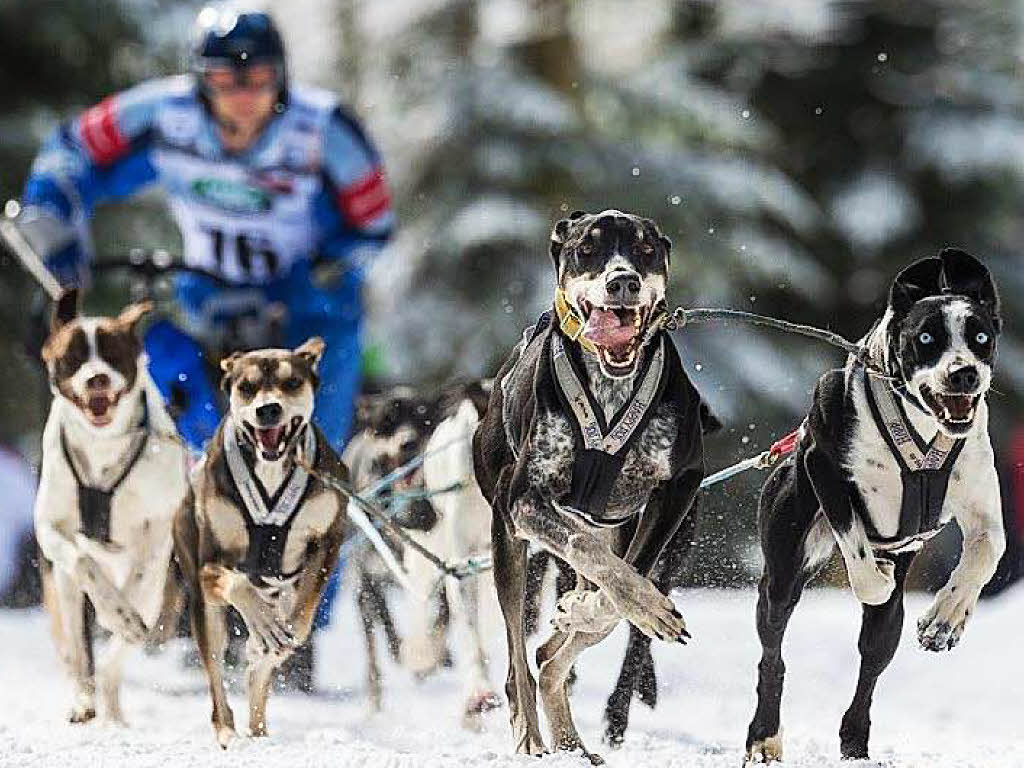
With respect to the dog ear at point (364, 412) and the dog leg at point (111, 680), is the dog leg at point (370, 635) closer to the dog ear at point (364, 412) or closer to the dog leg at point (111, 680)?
the dog ear at point (364, 412)

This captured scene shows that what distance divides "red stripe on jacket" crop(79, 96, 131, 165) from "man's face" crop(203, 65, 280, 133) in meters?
0.38

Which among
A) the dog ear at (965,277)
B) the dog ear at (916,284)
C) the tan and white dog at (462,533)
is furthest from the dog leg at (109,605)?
the dog ear at (965,277)

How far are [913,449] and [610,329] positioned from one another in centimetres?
70

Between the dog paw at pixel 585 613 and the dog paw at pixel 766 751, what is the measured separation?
0.47 metres

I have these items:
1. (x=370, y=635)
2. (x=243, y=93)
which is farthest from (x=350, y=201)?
(x=370, y=635)

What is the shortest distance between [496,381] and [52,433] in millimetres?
1476

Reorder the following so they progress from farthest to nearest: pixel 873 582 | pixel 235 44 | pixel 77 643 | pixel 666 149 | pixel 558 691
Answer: pixel 666 149
pixel 235 44
pixel 77 643
pixel 558 691
pixel 873 582

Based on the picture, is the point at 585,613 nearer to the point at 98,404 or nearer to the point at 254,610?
the point at 254,610

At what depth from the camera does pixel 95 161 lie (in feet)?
23.7

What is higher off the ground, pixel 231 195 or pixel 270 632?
pixel 231 195

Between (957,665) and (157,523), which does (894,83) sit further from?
(157,523)

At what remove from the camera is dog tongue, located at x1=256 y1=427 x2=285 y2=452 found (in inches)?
209

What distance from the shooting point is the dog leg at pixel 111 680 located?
6230 mm

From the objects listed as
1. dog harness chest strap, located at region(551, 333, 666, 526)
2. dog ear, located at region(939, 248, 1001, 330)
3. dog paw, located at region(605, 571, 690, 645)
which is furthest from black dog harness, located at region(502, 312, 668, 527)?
dog ear, located at region(939, 248, 1001, 330)
